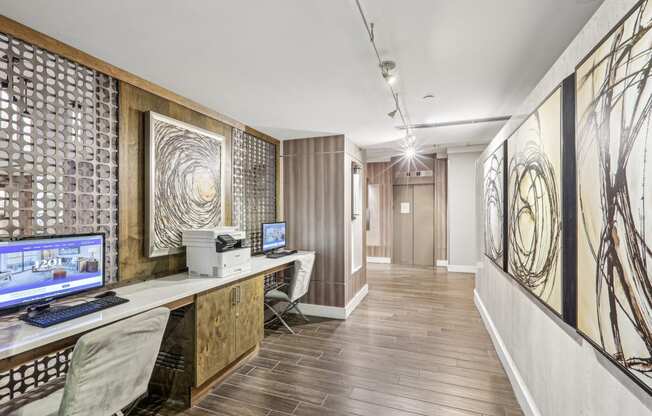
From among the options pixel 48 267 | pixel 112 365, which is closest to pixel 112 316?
pixel 112 365

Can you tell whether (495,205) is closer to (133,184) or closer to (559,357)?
(559,357)

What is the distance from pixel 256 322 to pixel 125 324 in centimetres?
169

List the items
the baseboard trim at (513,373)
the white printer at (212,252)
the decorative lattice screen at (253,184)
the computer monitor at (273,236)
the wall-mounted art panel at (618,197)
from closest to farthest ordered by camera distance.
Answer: the wall-mounted art panel at (618,197) < the baseboard trim at (513,373) < the white printer at (212,252) < the decorative lattice screen at (253,184) < the computer monitor at (273,236)

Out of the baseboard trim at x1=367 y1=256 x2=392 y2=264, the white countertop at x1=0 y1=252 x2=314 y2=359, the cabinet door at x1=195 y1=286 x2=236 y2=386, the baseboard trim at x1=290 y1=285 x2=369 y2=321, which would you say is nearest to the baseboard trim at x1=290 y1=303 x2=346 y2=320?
the baseboard trim at x1=290 y1=285 x2=369 y2=321

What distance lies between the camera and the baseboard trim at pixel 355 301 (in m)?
4.28

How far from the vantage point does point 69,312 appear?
172 cm

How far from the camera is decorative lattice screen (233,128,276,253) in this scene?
3791mm

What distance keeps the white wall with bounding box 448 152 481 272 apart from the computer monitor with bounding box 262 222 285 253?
4.37m

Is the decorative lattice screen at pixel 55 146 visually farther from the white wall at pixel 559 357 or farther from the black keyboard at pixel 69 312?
the white wall at pixel 559 357

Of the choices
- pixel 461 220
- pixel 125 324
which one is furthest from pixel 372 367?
pixel 461 220

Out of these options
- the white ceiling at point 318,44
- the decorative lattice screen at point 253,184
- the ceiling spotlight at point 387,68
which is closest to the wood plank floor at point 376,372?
the decorative lattice screen at point 253,184

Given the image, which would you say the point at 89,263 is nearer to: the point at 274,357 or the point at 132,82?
the point at 132,82

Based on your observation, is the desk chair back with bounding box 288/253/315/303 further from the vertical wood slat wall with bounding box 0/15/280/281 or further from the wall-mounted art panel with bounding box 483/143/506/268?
the wall-mounted art panel with bounding box 483/143/506/268

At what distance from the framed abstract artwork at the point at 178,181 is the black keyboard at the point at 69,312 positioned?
2.32 feet
